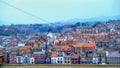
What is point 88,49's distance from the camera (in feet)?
19.8

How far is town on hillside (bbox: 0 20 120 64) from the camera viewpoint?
19.5 feet

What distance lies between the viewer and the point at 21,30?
6.60m

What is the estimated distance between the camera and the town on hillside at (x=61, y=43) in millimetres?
5949

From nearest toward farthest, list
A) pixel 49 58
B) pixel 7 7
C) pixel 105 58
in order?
pixel 105 58, pixel 49 58, pixel 7 7

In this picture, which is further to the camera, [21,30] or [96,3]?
[21,30]

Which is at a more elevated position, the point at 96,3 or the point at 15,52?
the point at 96,3

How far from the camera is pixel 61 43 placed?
626 centimetres

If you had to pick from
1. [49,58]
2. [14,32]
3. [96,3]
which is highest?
[96,3]

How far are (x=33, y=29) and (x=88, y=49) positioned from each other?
4.25ft

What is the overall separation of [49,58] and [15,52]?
2.60 ft

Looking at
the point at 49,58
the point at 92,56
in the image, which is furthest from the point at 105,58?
the point at 49,58

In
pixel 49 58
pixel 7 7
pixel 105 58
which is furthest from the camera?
pixel 7 7

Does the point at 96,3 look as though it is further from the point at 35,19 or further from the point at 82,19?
the point at 35,19

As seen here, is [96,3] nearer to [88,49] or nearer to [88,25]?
[88,25]
